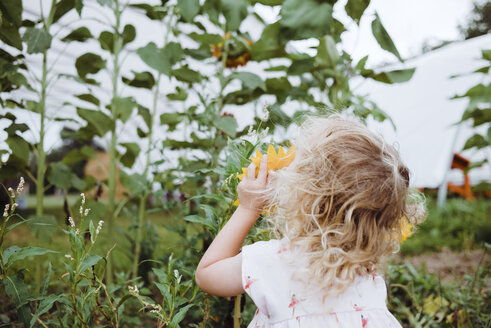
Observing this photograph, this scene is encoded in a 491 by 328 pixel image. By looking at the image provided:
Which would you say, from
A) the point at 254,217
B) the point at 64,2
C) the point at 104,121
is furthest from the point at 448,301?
the point at 64,2

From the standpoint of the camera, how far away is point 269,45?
4.34ft

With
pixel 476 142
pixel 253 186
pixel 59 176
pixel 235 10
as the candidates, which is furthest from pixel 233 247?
pixel 476 142

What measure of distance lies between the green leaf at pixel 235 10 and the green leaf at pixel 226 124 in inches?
11.3

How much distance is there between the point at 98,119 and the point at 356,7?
953mm

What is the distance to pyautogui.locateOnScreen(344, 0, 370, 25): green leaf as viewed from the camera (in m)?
1.16

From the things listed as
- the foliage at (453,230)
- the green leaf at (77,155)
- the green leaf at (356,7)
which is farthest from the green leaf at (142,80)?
the foliage at (453,230)

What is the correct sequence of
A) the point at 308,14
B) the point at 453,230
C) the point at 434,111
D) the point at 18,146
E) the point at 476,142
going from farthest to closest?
1. the point at 434,111
2. the point at 453,230
3. the point at 476,142
4. the point at 18,146
5. the point at 308,14

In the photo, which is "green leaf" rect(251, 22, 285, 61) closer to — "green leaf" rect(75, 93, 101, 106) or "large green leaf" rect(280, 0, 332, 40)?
"large green leaf" rect(280, 0, 332, 40)

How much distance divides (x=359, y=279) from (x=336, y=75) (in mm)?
782

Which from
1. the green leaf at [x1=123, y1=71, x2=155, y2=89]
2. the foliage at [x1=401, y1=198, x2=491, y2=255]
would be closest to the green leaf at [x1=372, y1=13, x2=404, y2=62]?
the green leaf at [x1=123, y1=71, x2=155, y2=89]

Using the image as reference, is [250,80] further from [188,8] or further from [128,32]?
[128,32]

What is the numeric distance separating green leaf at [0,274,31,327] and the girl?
0.38 metres

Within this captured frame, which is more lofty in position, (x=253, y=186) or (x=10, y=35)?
(x=10, y=35)

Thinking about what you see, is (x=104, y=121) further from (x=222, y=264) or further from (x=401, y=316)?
(x=401, y=316)
